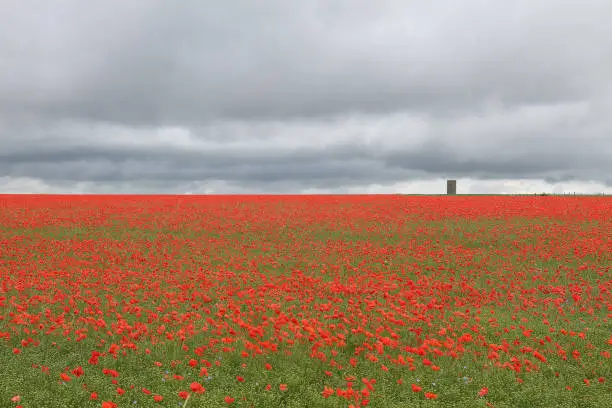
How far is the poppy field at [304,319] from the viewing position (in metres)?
9.77

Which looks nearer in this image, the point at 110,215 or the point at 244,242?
the point at 244,242

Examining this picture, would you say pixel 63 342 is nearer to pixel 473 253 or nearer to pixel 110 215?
pixel 473 253

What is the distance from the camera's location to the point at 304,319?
1291cm

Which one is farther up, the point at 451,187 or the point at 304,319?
the point at 451,187

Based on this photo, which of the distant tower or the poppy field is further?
the distant tower

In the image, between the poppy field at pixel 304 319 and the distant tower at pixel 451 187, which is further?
the distant tower at pixel 451 187

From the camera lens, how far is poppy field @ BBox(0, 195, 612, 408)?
9766 millimetres

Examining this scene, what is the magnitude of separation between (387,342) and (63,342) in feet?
25.1

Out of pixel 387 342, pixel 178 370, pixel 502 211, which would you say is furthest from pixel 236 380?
pixel 502 211

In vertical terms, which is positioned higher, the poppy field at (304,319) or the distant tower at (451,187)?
the distant tower at (451,187)

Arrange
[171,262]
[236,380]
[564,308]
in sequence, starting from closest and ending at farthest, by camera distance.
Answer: [236,380]
[564,308]
[171,262]

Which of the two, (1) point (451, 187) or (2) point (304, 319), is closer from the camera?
(2) point (304, 319)

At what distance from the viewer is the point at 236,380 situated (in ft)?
32.9

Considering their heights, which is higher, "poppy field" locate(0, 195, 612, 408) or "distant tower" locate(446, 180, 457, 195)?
"distant tower" locate(446, 180, 457, 195)
